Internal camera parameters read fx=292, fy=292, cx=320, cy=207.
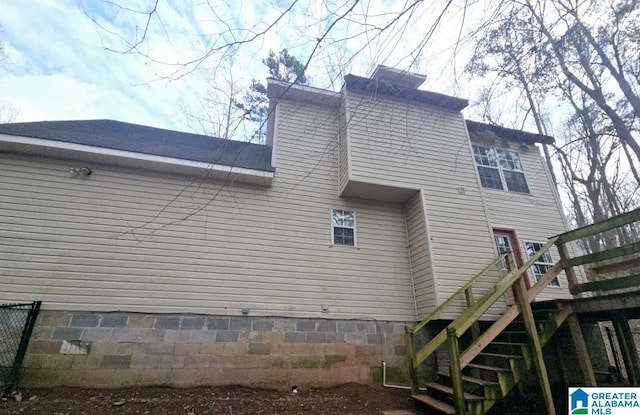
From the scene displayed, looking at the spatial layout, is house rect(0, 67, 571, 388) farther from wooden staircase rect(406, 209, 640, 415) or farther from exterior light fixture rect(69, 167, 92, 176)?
wooden staircase rect(406, 209, 640, 415)

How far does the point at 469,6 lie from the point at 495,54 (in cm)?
190

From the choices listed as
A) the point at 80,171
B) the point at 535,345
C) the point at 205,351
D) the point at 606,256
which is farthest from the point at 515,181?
the point at 80,171

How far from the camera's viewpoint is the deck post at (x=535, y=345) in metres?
4.15

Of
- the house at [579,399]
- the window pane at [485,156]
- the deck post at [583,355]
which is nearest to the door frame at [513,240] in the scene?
the window pane at [485,156]

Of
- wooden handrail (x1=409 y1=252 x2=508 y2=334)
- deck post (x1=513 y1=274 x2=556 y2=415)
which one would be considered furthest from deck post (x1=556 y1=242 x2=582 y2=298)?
wooden handrail (x1=409 y1=252 x2=508 y2=334)

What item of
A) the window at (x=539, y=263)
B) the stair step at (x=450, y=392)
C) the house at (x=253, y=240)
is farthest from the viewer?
the window at (x=539, y=263)

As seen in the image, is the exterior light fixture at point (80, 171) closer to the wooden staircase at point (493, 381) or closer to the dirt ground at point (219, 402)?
the dirt ground at point (219, 402)

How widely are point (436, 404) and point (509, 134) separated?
7.90m

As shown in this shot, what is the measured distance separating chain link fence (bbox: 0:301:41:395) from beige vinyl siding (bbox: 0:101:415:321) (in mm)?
235

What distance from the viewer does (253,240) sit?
20.9ft

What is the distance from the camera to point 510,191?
8.02 meters

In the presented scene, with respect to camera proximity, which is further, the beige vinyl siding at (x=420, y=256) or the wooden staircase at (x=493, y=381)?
the beige vinyl siding at (x=420, y=256)

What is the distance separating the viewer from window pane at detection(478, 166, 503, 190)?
26.2ft

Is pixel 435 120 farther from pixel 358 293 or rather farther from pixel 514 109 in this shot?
pixel 358 293
